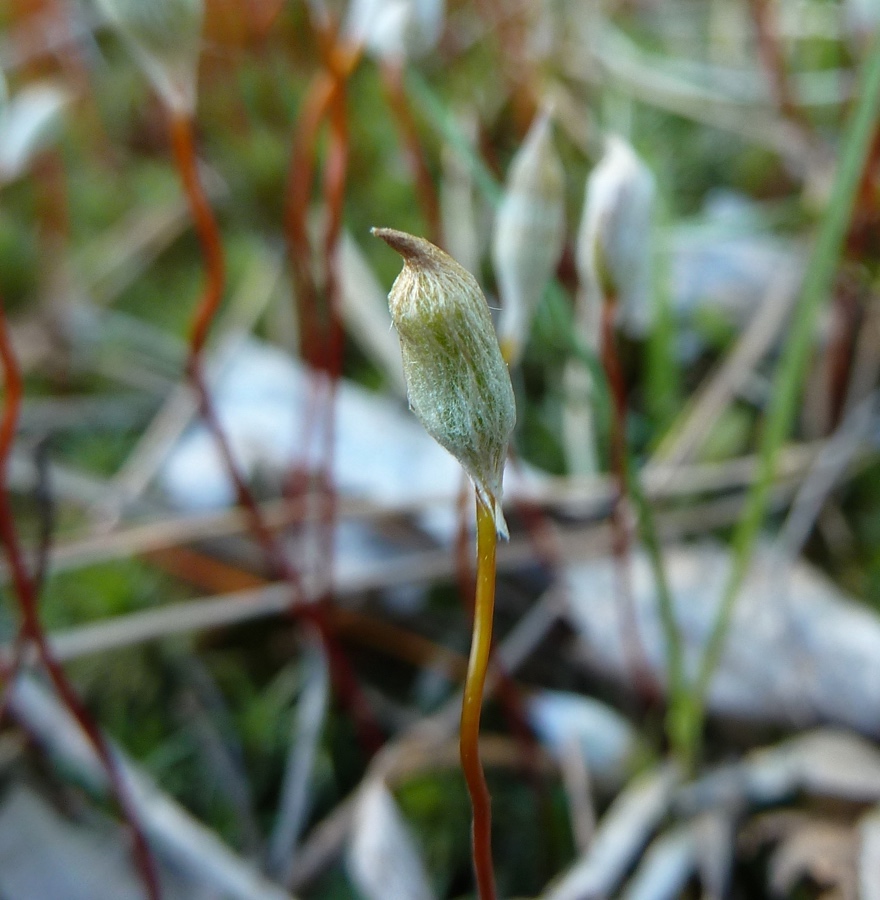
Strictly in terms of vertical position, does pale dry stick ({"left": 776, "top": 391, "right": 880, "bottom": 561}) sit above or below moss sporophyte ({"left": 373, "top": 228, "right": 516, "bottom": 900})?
below

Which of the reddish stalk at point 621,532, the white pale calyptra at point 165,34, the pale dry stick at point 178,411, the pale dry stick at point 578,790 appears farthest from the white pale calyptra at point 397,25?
the pale dry stick at point 578,790

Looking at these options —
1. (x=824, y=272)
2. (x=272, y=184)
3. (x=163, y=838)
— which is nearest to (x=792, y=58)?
(x=272, y=184)

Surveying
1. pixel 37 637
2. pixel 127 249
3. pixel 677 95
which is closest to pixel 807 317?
pixel 37 637

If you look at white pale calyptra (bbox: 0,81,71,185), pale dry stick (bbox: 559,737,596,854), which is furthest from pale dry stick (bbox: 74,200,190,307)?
pale dry stick (bbox: 559,737,596,854)

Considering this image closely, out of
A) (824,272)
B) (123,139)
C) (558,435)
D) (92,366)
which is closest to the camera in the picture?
(824,272)

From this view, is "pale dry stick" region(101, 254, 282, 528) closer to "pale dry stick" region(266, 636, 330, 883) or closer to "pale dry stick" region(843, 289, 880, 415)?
"pale dry stick" region(266, 636, 330, 883)

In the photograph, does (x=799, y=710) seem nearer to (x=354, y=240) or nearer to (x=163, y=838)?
(x=163, y=838)
